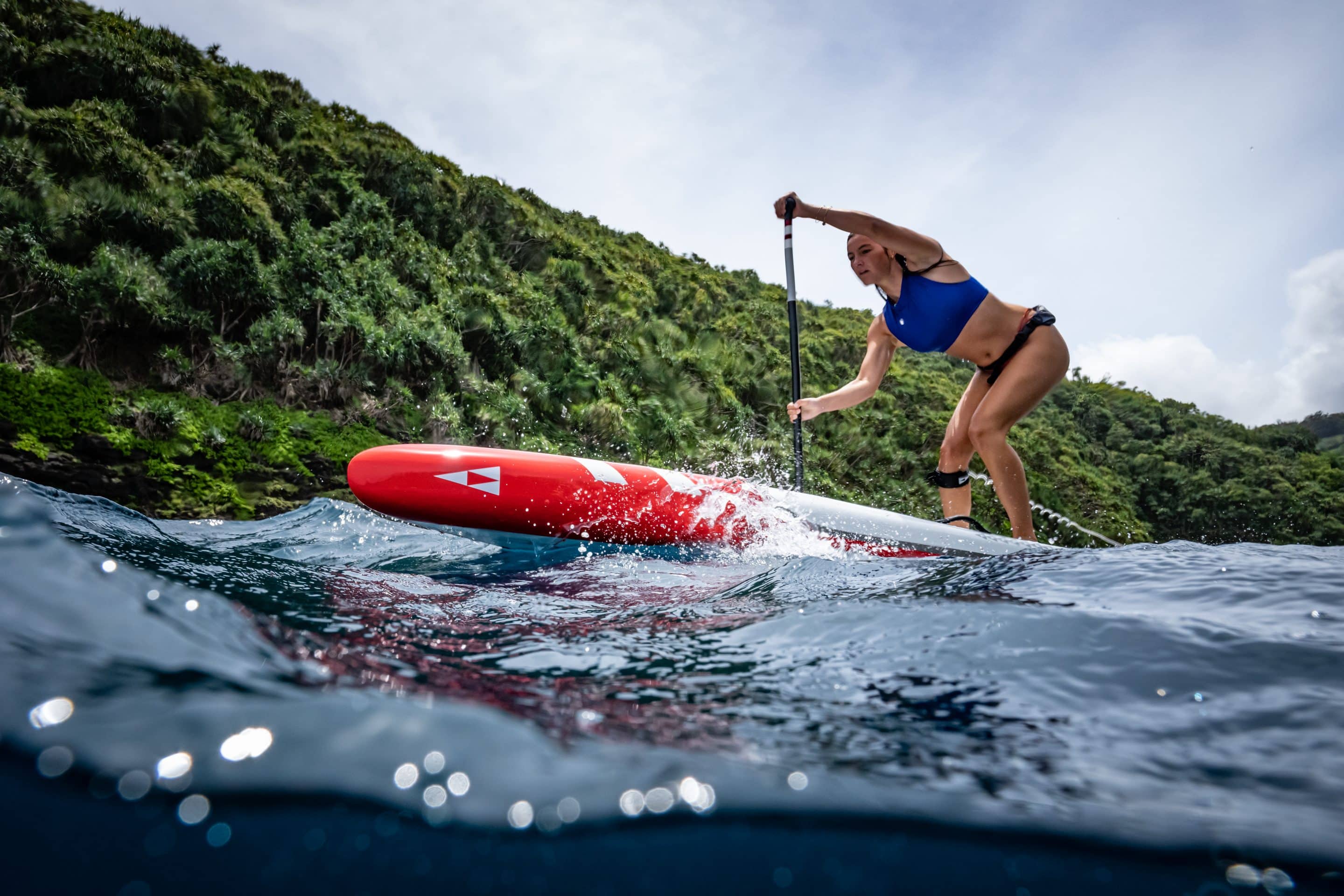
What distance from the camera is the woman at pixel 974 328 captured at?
3.36m

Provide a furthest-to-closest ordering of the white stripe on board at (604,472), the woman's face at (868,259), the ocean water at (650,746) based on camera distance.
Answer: the woman's face at (868,259), the white stripe on board at (604,472), the ocean water at (650,746)

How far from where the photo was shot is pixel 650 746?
2.97 feet

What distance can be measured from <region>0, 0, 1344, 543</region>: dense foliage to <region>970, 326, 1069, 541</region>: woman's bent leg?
4.86 m

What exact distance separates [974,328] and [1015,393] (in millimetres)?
398

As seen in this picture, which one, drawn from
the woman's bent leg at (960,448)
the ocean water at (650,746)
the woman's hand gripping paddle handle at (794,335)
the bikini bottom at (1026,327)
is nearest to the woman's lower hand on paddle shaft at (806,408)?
the woman's hand gripping paddle handle at (794,335)

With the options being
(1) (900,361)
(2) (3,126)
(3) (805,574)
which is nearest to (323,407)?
(2) (3,126)

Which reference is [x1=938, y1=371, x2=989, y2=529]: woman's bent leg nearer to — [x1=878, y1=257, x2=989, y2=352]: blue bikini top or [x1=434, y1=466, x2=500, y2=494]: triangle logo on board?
[x1=878, y1=257, x2=989, y2=352]: blue bikini top

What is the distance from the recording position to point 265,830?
701 mm

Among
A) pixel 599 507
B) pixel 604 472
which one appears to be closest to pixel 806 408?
pixel 604 472

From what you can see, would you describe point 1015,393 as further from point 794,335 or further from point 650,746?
point 650,746

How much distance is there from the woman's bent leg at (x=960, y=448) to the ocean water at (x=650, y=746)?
7.13 ft

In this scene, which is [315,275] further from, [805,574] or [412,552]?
[805,574]

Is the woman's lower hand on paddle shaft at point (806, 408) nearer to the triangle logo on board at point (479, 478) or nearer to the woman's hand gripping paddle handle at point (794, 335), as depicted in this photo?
the woman's hand gripping paddle handle at point (794, 335)

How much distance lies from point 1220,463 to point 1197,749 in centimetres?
2124
